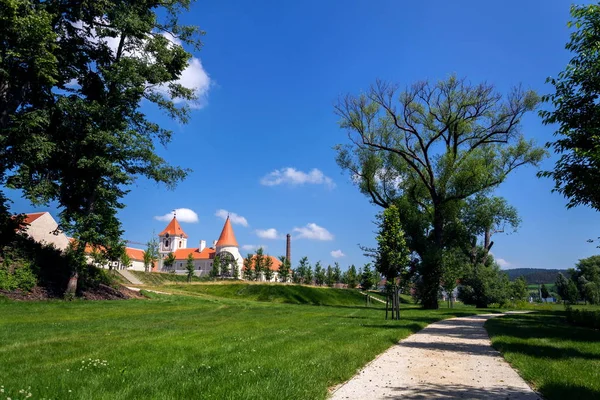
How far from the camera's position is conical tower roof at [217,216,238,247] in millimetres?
97438

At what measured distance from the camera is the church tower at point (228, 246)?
312 feet

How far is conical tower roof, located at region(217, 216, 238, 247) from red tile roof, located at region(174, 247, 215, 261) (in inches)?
531

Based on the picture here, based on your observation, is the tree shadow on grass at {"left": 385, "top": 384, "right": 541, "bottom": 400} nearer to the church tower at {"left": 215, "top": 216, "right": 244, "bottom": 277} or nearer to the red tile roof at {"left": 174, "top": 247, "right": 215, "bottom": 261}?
the church tower at {"left": 215, "top": 216, "right": 244, "bottom": 277}

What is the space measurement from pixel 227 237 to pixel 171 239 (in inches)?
1041

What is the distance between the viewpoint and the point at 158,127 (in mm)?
25562

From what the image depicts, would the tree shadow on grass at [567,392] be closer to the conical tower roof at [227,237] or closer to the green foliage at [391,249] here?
the green foliage at [391,249]

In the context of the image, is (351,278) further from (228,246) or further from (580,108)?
(580,108)

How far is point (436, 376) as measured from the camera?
22.5 feet

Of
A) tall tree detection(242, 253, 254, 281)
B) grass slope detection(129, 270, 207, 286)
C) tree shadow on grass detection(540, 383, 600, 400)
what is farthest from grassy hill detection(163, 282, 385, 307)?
tree shadow on grass detection(540, 383, 600, 400)

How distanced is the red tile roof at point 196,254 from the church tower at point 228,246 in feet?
44.3

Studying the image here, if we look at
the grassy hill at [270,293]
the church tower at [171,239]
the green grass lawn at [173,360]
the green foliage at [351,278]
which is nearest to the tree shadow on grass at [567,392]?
the green grass lawn at [173,360]

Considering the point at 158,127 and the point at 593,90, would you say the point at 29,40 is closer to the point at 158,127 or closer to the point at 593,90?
the point at 158,127

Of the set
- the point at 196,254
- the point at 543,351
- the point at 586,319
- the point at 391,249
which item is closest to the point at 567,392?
the point at 543,351

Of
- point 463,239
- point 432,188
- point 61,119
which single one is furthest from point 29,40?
point 463,239
